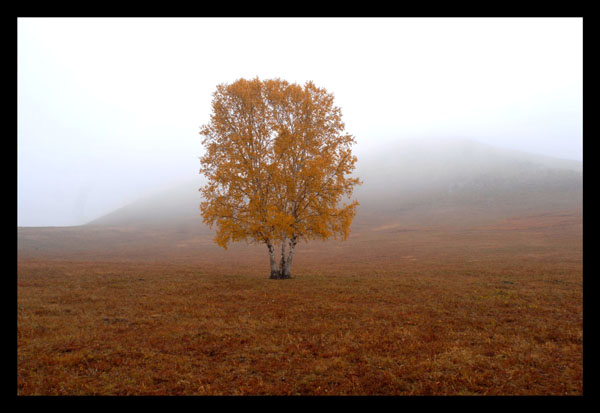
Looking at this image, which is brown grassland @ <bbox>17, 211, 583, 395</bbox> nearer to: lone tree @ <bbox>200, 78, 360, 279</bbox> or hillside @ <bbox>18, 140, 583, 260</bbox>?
lone tree @ <bbox>200, 78, 360, 279</bbox>

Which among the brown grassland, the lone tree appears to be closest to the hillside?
the lone tree

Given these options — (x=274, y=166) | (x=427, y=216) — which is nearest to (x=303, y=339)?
(x=274, y=166)

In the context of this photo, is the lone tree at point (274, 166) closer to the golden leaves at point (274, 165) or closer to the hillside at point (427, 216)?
the golden leaves at point (274, 165)

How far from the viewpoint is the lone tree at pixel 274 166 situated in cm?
2281

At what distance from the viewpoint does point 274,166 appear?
75.8 feet

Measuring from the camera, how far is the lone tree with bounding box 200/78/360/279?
22812mm

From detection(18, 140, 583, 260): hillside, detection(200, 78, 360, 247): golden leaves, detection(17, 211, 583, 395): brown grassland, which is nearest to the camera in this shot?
detection(17, 211, 583, 395): brown grassland

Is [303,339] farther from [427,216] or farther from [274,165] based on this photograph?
[427,216]

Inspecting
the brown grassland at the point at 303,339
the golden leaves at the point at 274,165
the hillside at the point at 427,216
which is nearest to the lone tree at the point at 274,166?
the golden leaves at the point at 274,165

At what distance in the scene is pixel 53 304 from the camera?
57.2 ft

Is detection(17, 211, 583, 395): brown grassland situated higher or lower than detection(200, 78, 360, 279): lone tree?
lower

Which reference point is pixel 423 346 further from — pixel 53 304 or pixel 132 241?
pixel 132 241
